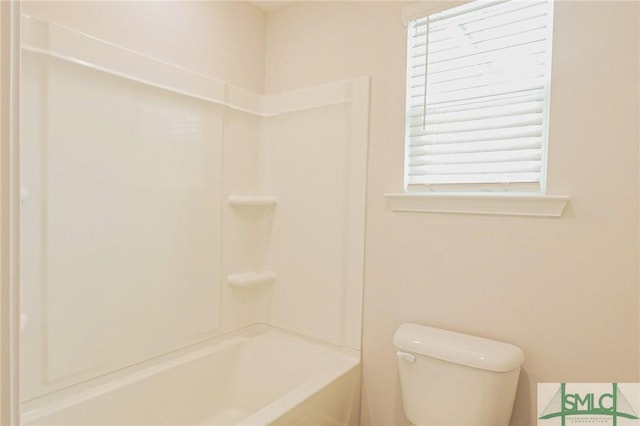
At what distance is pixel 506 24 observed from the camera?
1394mm

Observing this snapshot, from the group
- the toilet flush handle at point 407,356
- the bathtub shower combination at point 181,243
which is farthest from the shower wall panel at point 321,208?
the toilet flush handle at point 407,356

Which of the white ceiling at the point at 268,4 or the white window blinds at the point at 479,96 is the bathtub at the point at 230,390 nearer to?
the white window blinds at the point at 479,96

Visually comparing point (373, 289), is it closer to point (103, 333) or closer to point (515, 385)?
point (515, 385)

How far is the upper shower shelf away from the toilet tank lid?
1.14 m

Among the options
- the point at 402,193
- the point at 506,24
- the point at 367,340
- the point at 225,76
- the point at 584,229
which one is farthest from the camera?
the point at 225,76

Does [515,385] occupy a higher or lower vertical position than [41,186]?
lower

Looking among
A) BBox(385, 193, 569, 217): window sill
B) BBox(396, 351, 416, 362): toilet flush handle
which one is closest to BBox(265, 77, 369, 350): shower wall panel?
BBox(385, 193, 569, 217): window sill

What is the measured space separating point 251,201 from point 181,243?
432 millimetres

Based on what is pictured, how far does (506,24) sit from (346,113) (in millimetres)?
756

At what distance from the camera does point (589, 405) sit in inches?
47.2

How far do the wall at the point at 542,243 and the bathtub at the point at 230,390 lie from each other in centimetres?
22

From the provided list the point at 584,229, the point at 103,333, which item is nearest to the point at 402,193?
the point at 584,229

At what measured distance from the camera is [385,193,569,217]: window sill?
50.8 inches

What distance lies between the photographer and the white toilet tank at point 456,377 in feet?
4.12
